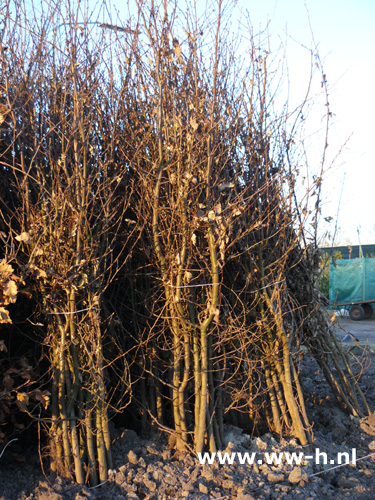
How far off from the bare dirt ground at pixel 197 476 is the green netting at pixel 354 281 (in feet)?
39.6

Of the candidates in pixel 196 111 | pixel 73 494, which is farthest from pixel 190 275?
pixel 73 494

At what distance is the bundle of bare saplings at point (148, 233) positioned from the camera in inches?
142

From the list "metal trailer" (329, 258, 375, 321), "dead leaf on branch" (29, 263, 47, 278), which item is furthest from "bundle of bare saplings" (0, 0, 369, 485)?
"metal trailer" (329, 258, 375, 321)

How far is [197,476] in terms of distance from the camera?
3592mm

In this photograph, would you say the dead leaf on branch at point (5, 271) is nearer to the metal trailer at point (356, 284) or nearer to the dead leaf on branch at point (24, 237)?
the dead leaf on branch at point (24, 237)

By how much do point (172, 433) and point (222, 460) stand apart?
405 millimetres

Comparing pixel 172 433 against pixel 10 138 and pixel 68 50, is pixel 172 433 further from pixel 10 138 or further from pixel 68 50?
pixel 68 50

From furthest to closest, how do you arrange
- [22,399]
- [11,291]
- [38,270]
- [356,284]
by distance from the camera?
1. [356,284]
2. [38,270]
3. [22,399]
4. [11,291]

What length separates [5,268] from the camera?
10.7ft

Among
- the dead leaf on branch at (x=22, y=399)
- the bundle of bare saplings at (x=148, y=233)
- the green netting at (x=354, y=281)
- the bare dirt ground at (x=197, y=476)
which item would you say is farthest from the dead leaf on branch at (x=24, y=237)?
the green netting at (x=354, y=281)

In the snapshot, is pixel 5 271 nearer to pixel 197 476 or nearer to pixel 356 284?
pixel 197 476

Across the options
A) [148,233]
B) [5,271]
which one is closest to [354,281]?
[148,233]

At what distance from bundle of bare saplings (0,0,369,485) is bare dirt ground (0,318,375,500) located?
138 mm

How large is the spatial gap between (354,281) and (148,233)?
13.3 metres
